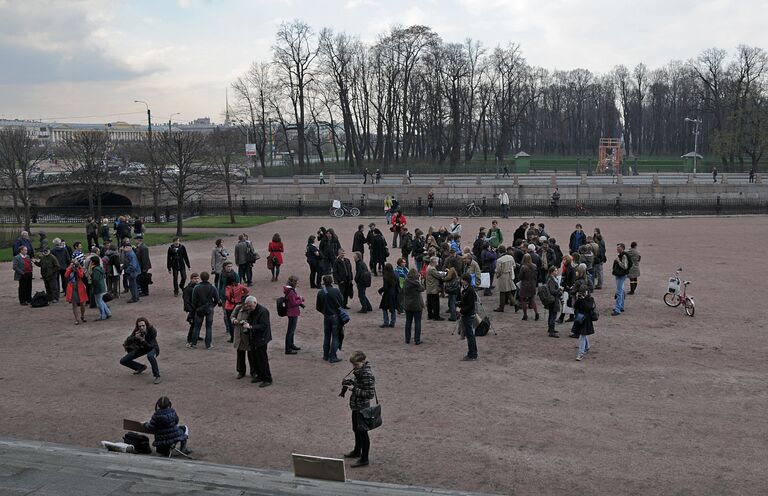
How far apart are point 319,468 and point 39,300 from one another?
12093 millimetres

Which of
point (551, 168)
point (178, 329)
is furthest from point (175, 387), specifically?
point (551, 168)

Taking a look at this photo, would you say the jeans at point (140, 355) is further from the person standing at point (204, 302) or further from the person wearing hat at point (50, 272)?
the person wearing hat at point (50, 272)

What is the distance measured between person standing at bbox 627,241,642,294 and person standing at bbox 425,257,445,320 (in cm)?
431

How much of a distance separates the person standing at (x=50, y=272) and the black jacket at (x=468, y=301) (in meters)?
10.1

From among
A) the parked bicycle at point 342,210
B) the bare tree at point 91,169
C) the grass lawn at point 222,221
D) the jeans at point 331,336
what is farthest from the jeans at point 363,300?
the parked bicycle at point 342,210

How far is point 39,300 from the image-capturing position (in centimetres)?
1681

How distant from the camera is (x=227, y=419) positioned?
9.61 m

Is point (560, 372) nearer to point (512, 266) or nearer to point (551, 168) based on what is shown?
point (512, 266)

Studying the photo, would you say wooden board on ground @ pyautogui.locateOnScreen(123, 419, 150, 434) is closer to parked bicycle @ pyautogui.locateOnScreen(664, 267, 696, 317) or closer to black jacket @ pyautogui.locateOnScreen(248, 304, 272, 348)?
black jacket @ pyautogui.locateOnScreen(248, 304, 272, 348)

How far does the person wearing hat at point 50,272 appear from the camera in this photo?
1664 centimetres

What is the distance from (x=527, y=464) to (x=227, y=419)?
3.99 metres

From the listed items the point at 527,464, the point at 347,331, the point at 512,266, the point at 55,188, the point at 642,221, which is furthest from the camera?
the point at 55,188

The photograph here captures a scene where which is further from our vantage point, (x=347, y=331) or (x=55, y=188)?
(x=55, y=188)

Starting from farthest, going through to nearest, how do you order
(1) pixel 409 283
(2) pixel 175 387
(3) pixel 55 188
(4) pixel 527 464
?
(3) pixel 55 188 → (1) pixel 409 283 → (2) pixel 175 387 → (4) pixel 527 464
